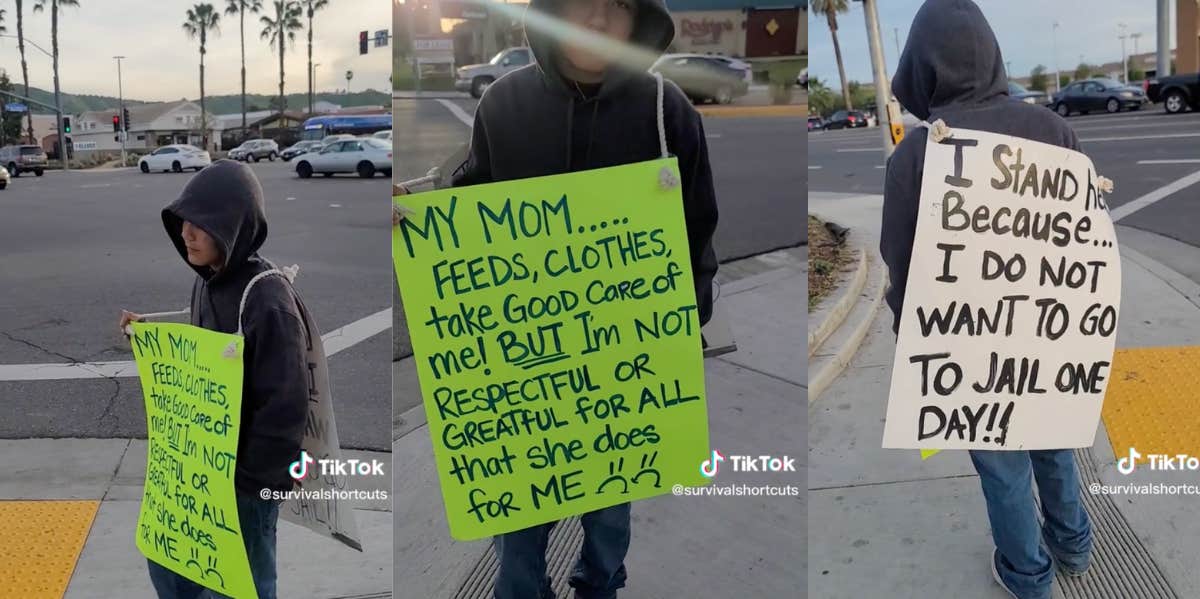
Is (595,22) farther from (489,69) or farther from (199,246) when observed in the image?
(489,69)

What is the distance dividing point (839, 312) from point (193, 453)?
3607 millimetres

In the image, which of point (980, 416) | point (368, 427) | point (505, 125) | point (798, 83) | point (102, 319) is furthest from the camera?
point (798, 83)

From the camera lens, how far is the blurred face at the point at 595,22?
233cm

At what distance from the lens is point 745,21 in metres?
7.64

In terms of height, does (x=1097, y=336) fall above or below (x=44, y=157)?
below

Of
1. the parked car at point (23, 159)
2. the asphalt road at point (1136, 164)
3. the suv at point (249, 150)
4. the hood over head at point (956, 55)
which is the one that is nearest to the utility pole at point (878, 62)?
the asphalt road at point (1136, 164)

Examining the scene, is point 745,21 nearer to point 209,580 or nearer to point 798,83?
point 798,83

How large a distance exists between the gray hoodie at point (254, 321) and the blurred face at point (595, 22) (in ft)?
2.90

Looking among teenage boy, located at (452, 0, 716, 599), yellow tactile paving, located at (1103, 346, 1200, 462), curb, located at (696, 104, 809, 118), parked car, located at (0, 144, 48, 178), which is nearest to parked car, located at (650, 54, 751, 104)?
curb, located at (696, 104, 809, 118)

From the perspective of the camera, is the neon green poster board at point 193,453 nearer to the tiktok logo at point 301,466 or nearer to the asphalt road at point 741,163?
the tiktok logo at point 301,466

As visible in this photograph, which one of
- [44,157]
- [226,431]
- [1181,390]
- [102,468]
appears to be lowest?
[102,468]

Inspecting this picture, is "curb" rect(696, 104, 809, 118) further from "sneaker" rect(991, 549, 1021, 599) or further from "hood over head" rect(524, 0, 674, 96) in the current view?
"hood over head" rect(524, 0, 674, 96)

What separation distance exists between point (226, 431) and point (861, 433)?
104 inches

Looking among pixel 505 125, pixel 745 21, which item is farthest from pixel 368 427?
pixel 745 21
